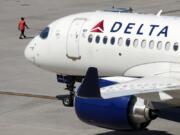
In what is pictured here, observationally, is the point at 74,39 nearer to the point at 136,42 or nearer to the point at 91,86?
the point at 136,42

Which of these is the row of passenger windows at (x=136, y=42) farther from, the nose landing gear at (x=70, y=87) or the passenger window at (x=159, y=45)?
the nose landing gear at (x=70, y=87)

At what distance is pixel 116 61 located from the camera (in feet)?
89.8

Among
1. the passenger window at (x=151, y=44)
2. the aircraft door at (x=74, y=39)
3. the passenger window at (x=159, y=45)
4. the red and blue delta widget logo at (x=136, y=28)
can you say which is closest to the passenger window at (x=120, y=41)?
the red and blue delta widget logo at (x=136, y=28)

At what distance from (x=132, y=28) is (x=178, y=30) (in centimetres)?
198

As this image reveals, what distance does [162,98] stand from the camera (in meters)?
23.0

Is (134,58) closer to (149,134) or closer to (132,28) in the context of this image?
(132,28)

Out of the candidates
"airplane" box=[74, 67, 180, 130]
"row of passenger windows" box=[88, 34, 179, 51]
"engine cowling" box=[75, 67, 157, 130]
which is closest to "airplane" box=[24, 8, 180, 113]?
"row of passenger windows" box=[88, 34, 179, 51]

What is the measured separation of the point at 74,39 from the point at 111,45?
71.4 inches

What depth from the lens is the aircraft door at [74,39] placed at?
28.4 meters

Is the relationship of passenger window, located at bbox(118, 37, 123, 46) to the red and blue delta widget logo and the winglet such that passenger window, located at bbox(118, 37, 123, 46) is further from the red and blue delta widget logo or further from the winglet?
the winglet

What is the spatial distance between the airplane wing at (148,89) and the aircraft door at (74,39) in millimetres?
4608

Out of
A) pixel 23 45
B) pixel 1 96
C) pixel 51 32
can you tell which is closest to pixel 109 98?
pixel 51 32

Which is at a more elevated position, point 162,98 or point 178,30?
point 178,30

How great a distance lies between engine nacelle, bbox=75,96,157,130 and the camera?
23000mm
